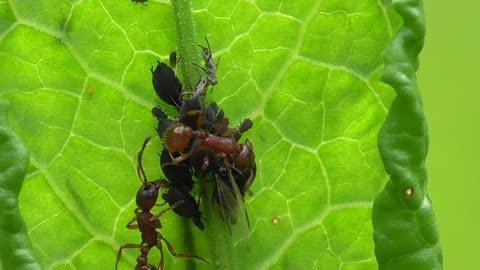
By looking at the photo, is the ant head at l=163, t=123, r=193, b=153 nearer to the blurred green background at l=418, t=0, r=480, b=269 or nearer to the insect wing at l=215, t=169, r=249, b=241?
the insect wing at l=215, t=169, r=249, b=241

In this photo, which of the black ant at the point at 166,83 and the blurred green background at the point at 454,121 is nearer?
the black ant at the point at 166,83

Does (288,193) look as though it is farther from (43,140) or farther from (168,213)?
(43,140)

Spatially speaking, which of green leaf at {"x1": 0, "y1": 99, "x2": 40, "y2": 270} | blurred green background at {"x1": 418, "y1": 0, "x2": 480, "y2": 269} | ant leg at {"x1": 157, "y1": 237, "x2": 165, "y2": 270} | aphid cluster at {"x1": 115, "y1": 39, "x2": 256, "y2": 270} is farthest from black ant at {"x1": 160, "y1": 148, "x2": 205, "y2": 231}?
blurred green background at {"x1": 418, "y1": 0, "x2": 480, "y2": 269}

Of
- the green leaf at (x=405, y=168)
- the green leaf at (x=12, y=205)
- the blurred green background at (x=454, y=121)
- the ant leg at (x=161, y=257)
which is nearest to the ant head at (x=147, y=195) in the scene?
the ant leg at (x=161, y=257)

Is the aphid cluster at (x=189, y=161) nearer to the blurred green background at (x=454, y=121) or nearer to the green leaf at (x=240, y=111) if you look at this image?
the green leaf at (x=240, y=111)

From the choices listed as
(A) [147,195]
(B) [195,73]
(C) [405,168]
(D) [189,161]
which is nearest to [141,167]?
(A) [147,195]

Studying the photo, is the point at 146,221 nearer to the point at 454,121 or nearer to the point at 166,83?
the point at 166,83
